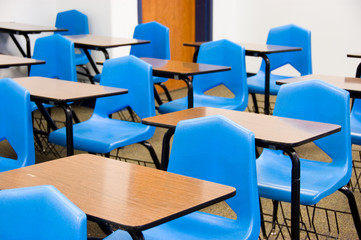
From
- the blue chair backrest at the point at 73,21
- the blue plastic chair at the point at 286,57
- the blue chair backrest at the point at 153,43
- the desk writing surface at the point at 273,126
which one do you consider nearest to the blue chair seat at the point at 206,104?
the blue plastic chair at the point at 286,57

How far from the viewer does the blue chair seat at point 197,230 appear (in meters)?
1.96

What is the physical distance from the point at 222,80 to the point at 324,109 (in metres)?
1.63

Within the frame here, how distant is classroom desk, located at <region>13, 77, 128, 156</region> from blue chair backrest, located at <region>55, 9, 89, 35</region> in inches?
115

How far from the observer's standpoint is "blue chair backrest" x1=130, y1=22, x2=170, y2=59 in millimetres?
5480

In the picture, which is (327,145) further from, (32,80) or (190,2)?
(190,2)

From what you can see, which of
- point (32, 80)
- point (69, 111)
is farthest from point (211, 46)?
point (69, 111)

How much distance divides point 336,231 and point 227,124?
4.76ft

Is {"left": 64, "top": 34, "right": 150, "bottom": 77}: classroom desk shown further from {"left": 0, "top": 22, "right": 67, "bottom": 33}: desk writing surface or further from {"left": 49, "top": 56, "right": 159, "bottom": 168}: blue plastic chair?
{"left": 49, "top": 56, "right": 159, "bottom": 168}: blue plastic chair

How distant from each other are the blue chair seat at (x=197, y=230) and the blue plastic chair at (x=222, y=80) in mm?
1940

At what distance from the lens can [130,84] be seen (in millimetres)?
3525

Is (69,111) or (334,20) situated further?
(334,20)

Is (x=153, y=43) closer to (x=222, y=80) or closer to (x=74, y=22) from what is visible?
(x=74, y=22)

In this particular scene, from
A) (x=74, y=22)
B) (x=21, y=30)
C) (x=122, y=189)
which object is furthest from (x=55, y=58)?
(x=122, y=189)

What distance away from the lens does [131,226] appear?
141 centimetres
